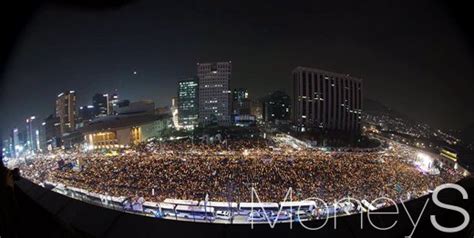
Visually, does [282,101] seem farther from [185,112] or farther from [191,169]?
[191,169]

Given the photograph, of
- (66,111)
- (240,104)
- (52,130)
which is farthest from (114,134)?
(240,104)

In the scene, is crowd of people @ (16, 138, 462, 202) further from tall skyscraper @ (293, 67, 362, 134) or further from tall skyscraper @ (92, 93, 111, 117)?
tall skyscraper @ (92, 93, 111, 117)

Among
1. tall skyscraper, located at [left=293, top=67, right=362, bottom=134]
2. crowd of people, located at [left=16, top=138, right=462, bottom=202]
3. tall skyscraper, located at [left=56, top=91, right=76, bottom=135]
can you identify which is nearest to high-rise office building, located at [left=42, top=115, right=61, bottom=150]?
tall skyscraper, located at [left=56, top=91, right=76, bottom=135]

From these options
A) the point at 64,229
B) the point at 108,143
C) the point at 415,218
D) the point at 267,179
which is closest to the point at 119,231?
the point at 64,229

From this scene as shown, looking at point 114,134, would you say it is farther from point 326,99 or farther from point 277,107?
point 277,107

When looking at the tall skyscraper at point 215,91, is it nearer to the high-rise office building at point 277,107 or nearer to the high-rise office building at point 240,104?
the high-rise office building at point 240,104
